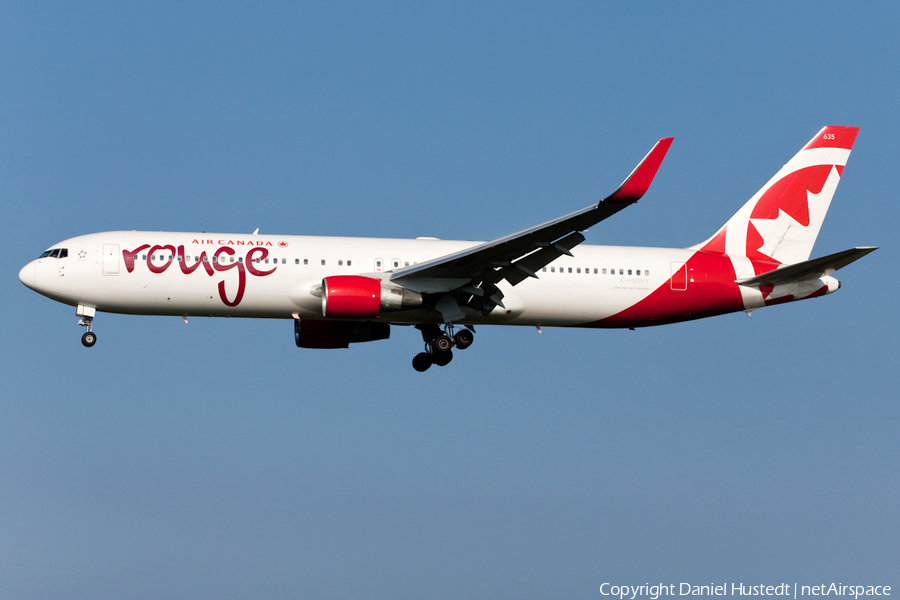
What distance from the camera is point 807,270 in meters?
35.9

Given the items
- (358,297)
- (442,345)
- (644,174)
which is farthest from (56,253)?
(644,174)

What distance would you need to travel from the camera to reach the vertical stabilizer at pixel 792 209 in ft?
128

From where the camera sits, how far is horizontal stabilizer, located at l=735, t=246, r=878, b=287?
3375 centimetres

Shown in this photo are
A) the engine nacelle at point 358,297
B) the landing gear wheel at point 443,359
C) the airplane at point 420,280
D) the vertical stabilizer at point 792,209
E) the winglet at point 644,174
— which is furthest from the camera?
the vertical stabilizer at point 792,209

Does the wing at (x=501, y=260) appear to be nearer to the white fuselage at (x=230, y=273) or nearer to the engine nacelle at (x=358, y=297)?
the engine nacelle at (x=358, y=297)

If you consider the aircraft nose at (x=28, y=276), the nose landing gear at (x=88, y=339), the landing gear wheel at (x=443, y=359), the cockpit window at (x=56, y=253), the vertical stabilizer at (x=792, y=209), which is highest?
the vertical stabilizer at (x=792, y=209)

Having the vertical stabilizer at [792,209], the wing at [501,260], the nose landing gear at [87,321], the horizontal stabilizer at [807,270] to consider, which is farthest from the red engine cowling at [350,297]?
the horizontal stabilizer at [807,270]

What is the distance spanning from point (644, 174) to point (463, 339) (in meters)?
11.6

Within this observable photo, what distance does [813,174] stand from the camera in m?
40.5

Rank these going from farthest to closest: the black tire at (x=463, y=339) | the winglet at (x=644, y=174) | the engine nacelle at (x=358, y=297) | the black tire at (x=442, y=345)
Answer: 1. the black tire at (x=463, y=339)
2. the black tire at (x=442, y=345)
3. the engine nacelle at (x=358, y=297)
4. the winglet at (x=644, y=174)

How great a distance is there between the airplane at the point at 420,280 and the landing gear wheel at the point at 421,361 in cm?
5

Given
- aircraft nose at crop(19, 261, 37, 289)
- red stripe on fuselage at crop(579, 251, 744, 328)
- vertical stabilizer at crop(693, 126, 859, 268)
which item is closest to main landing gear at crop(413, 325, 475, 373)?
red stripe on fuselage at crop(579, 251, 744, 328)

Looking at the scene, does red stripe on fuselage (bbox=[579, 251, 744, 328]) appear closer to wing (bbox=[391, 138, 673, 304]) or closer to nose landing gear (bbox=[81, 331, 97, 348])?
wing (bbox=[391, 138, 673, 304])

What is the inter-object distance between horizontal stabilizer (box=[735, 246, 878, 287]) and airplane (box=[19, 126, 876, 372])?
64 millimetres
